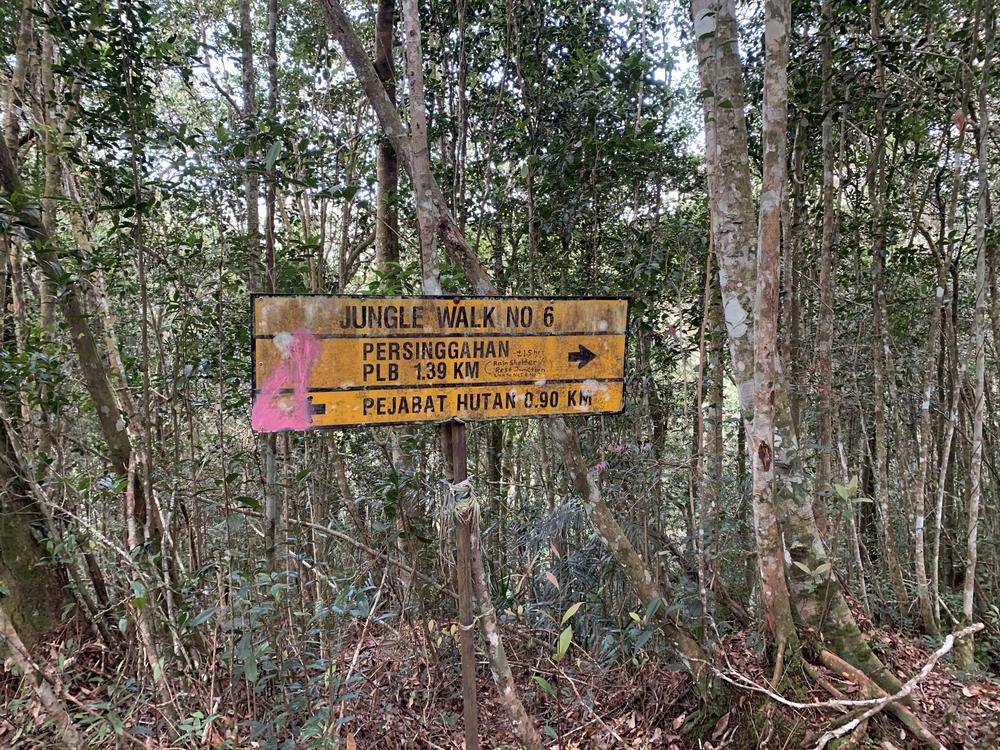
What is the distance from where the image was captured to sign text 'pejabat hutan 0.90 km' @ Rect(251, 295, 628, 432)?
5.87 ft

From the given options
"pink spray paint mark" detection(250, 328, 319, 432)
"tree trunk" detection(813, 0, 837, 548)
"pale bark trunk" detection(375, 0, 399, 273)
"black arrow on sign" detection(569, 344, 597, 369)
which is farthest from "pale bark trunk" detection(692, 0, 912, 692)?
"pale bark trunk" detection(375, 0, 399, 273)

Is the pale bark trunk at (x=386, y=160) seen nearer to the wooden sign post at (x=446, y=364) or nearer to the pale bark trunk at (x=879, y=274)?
the wooden sign post at (x=446, y=364)

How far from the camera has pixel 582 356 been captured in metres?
2.17

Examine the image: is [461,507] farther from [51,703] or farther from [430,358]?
[51,703]

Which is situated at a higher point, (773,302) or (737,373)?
(773,302)

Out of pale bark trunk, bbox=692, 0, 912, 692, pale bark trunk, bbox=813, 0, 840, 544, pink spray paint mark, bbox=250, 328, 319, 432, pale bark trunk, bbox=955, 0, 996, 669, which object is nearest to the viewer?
pink spray paint mark, bbox=250, 328, 319, 432

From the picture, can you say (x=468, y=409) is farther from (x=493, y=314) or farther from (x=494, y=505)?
(x=494, y=505)

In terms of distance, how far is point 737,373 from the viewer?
2555 millimetres

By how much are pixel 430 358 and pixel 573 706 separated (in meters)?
2.13

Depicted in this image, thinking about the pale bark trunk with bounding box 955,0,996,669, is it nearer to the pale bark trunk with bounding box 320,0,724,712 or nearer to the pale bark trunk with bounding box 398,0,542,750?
the pale bark trunk with bounding box 320,0,724,712

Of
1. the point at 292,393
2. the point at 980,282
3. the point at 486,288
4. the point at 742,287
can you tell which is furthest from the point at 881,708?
the point at 980,282

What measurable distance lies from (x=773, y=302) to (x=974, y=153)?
430cm

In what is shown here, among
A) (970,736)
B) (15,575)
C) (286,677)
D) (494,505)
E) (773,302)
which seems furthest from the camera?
(494,505)

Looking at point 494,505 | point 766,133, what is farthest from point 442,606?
point 766,133
